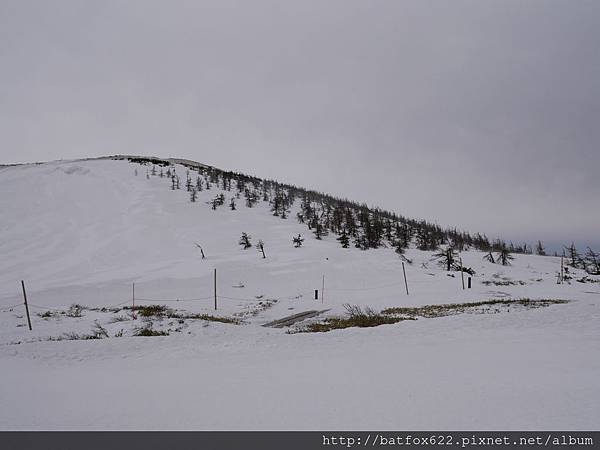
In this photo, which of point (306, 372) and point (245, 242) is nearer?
point (306, 372)

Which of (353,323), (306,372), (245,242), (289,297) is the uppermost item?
(245,242)

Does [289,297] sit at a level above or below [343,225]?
below

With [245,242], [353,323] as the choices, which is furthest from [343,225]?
[353,323]

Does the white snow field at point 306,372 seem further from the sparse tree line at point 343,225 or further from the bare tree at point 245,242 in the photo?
the sparse tree line at point 343,225

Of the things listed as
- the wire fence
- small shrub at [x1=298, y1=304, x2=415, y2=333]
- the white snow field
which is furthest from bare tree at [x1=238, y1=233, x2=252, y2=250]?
small shrub at [x1=298, y1=304, x2=415, y2=333]

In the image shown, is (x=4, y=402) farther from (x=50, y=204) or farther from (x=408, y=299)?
(x=50, y=204)

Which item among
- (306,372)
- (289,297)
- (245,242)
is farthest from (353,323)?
(245,242)

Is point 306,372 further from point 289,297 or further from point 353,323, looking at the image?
point 289,297

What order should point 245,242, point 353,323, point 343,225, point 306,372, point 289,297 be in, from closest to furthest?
point 306,372 < point 353,323 < point 289,297 < point 245,242 < point 343,225

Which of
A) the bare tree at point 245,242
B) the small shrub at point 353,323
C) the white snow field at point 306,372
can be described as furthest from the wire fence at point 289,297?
the bare tree at point 245,242

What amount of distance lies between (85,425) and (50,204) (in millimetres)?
70527

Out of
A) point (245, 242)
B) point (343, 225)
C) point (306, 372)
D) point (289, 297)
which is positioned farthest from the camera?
point (343, 225)

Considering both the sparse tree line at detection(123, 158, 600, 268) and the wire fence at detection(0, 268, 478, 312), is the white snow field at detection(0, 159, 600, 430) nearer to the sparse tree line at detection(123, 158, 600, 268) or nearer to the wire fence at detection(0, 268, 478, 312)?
the wire fence at detection(0, 268, 478, 312)

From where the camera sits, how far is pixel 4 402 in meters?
5.14
